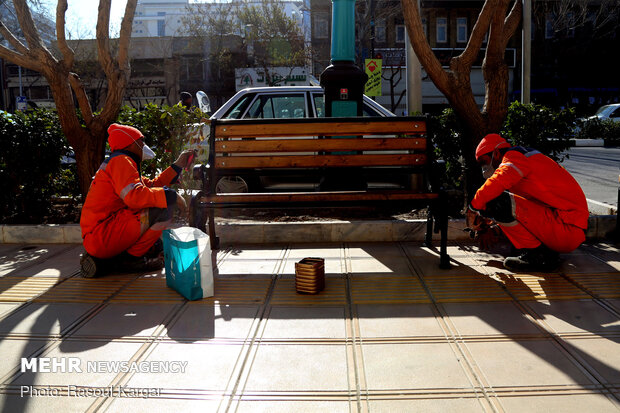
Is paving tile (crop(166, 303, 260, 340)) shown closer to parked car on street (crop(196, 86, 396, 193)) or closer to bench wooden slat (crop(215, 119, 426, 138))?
bench wooden slat (crop(215, 119, 426, 138))

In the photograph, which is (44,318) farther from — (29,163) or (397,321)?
(29,163)

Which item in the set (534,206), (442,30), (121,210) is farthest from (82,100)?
(442,30)

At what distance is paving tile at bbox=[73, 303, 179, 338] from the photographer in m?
3.53

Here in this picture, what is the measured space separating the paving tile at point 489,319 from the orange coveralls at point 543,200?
0.94 m

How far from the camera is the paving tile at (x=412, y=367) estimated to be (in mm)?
2781

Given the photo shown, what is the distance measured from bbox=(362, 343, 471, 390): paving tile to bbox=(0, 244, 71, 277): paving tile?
3.49 meters

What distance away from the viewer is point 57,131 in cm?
681

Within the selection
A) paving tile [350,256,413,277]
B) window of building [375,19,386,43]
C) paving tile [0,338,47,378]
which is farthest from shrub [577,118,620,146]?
paving tile [0,338,47,378]

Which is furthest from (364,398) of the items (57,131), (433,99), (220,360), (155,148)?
(433,99)

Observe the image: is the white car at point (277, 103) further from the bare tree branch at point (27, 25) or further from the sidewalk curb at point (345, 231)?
the sidewalk curb at point (345, 231)

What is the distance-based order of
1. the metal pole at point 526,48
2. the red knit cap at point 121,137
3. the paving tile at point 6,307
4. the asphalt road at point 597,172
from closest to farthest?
the paving tile at point 6,307 < the red knit cap at point 121,137 < the asphalt road at point 597,172 < the metal pole at point 526,48

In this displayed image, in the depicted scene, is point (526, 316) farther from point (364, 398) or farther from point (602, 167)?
point (602, 167)
